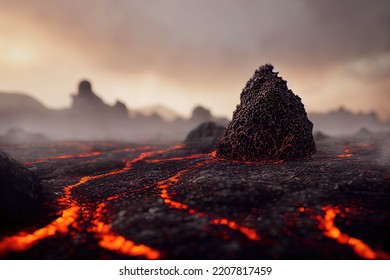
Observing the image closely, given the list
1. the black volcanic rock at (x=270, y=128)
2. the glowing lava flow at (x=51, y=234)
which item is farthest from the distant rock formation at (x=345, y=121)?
the glowing lava flow at (x=51, y=234)

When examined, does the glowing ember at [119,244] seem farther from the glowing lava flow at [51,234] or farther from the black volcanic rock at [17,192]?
the black volcanic rock at [17,192]

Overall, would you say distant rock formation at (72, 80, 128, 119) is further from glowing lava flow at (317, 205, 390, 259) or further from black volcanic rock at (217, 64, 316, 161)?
glowing lava flow at (317, 205, 390, 259)

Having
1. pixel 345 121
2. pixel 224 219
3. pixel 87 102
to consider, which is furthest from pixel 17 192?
pixel 345 121

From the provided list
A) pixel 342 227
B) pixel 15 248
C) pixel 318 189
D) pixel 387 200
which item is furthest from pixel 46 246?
pixel 387 200

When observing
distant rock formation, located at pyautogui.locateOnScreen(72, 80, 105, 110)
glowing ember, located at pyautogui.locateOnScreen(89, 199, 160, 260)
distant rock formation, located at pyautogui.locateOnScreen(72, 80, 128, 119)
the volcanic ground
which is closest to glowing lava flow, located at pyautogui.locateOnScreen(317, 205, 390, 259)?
the volcanic ground

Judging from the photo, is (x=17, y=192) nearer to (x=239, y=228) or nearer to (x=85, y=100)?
(x=239, y=228)

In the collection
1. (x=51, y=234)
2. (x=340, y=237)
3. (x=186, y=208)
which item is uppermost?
(x=186, y=208)

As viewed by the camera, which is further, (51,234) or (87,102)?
(87,102)
